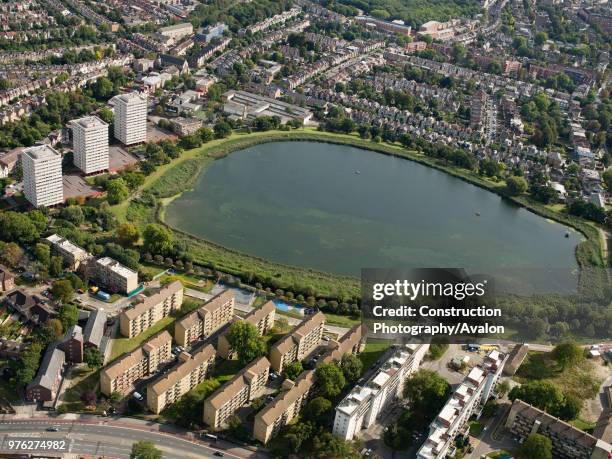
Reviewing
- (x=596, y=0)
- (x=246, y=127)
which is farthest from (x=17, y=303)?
(x=596, y=0)

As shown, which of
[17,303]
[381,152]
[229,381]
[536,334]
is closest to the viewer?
[229,381]

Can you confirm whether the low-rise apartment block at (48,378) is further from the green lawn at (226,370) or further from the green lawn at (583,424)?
the green lawn at (583,424)

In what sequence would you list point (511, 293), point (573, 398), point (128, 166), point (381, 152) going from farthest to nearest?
point (381, 152), point (128, 166), point (511, 293), point (573, 398)

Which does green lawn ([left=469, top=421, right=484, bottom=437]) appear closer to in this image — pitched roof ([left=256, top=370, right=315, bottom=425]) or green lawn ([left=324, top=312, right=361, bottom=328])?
pitched roof ([left=256, top=370, right=315, bottom=425])

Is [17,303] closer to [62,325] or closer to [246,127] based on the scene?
[62,325]

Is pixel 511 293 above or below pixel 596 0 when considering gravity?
below

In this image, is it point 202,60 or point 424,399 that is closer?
point 424,399
